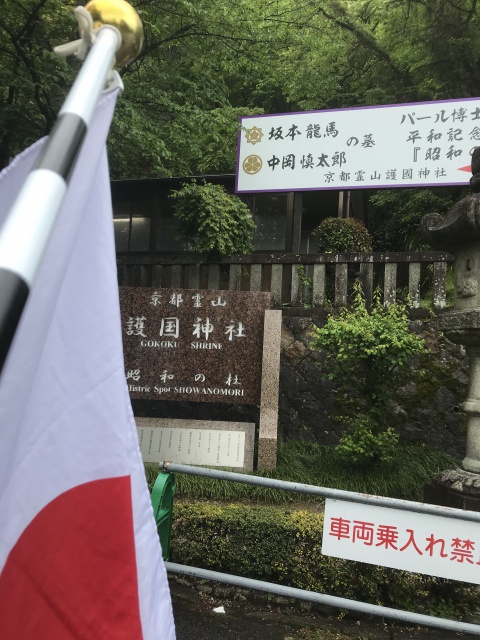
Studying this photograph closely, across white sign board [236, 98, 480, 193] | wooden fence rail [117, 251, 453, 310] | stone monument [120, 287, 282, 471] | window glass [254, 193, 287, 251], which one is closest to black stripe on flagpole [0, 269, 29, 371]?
stone monument [120, 287, 282, 471]

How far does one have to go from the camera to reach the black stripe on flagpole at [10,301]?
79cm

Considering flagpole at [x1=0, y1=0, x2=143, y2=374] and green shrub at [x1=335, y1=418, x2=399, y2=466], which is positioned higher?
flagpole at [x1=0, y1=0, x2=143, y2=374]

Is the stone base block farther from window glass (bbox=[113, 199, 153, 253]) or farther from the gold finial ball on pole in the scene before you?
window glass (bbox=[113, 199, 153, 253])

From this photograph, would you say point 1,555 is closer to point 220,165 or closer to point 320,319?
point 320,319

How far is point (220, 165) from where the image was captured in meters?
13.2

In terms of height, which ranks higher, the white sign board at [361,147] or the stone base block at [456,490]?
the white sign board at [361,147]

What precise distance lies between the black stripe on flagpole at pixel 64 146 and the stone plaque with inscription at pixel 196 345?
5253 mm

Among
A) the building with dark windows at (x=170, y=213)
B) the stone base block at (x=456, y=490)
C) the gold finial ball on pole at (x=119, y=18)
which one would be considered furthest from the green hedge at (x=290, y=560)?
the building with dark windows at (x=170, y=213)

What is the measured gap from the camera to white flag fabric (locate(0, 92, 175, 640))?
1.09m

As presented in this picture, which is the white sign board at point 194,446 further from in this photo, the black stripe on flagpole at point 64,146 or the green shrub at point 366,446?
the black stripe on flagpole at point 64,146

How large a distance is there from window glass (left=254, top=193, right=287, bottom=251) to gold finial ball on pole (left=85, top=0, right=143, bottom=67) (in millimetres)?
12414

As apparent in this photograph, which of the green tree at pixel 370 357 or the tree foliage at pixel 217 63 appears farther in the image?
the tree foliage at pixel 217 63

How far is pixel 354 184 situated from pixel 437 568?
7933 mm

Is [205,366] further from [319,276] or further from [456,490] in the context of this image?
[456,490]
